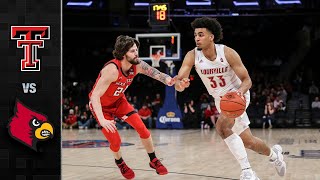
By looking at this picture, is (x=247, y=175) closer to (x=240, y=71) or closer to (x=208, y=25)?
(x=240, y=71)

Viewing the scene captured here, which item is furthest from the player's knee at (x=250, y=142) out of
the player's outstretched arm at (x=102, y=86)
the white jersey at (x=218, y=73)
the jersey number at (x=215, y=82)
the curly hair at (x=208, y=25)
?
the player's outstretched arm at (x=102, y=86)

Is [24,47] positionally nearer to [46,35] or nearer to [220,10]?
[46,35]

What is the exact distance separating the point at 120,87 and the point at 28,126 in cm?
181

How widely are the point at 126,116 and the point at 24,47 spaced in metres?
2.28

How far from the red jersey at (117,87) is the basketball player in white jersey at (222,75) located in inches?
31.0

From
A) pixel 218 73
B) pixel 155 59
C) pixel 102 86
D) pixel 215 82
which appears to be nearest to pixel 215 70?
pixel 218 73

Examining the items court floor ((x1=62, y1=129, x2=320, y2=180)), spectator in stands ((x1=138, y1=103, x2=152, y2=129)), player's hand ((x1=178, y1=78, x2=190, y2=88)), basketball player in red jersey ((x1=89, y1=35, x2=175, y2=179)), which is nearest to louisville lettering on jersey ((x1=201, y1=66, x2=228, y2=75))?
Result: player's hand ((x1=178, y1=78, x2=190, y2=88))

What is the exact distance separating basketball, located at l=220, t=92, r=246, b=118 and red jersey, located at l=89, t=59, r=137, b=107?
139 cm

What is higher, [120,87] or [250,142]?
[120,87]

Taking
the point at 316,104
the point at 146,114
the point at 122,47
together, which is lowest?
the point at 146,114

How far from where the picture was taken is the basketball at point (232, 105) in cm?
537

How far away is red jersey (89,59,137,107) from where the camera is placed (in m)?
6.16

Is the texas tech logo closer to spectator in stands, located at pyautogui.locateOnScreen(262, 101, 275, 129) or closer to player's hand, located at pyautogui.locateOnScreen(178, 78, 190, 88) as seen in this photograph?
player's hand, located at pyautogui.locateOnScreen(178, 78, 190, 88)

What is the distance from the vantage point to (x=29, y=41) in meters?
4.56
